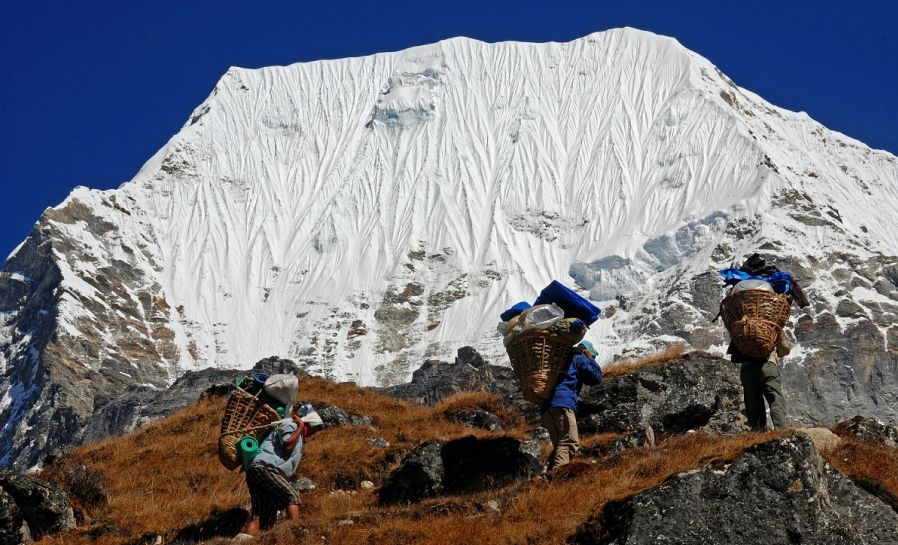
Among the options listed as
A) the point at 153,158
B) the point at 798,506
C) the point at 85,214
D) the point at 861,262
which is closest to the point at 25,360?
the point at 85,214

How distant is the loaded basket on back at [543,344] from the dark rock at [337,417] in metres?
5.77

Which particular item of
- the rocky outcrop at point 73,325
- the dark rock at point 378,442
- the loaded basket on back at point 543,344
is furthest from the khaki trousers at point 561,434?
the rocky outcrop at point 73,325

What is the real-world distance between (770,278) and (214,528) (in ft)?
21.4

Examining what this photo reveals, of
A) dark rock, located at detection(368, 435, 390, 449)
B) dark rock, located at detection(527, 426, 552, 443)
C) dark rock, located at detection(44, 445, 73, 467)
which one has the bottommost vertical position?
dark rock, located at detection(527, 426, 552, 443)

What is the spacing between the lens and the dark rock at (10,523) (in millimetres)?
13125

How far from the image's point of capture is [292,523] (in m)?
12.1

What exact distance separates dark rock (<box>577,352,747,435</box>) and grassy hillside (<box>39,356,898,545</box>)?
29.0 inches

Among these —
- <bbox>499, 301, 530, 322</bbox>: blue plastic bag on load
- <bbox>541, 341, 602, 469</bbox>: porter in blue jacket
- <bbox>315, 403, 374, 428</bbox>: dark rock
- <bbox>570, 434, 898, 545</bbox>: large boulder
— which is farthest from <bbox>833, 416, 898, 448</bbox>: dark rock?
<bbox>315, 403, 374, 428</bbox>: dark rock

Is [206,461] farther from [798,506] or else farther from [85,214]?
[85,214]

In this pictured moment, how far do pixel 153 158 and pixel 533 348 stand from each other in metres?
169

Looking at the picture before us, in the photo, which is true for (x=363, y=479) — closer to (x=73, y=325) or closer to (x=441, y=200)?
(x=73, y=325)

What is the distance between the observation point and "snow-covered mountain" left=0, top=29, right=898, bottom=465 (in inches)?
5615

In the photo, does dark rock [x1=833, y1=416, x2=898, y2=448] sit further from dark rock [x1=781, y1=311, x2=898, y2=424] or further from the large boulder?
dark rock [x1=781, y1=311, x2=898, y2=424]

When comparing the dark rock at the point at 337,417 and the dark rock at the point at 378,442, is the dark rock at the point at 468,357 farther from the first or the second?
the dark rock at the point at 378,442
